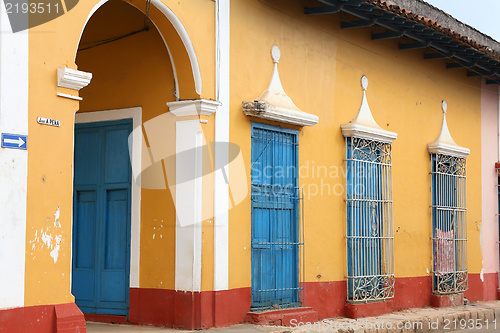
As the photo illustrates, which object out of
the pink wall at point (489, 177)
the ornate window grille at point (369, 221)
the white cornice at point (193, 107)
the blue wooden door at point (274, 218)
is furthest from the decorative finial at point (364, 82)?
the pink wall at point (489, 177)

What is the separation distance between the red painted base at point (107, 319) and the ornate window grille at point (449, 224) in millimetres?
5793

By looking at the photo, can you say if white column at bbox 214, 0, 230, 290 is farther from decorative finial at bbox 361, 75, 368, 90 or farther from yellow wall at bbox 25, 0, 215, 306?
decorative finial at bbox 361, 75, 368, 90

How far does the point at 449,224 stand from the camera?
39.5ft

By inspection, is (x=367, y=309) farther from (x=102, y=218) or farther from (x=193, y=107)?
(x=193, y=107)

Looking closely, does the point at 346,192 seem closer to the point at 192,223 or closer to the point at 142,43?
the point at 192,223

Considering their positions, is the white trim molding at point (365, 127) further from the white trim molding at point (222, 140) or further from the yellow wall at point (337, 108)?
the white trim molding at point (222, 140)

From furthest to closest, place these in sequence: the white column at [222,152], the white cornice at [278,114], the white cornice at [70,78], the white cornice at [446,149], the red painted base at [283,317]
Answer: the white cornice at [446,149] < the white cornice at [278,114] < the red painted base at [283,317] < the white column at [222,152] < the white cornice at [70,78]

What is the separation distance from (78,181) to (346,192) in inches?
147

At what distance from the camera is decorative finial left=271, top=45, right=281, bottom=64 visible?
28.6ft

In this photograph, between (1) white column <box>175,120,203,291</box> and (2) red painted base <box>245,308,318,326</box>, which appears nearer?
(1) white column <box>175,120,203,291</box>

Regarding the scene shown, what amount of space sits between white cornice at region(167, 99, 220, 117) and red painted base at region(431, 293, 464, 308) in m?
5.81

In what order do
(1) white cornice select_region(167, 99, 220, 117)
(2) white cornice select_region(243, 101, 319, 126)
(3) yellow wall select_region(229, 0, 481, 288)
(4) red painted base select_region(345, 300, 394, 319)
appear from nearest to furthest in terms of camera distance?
1. (1) white cornice select_region(167, 99, 220, 117)
2. (2) white cornice select_region(243, 101, 319, 126)
3. (3) yellow wall select_region(229, 0, 481, 288)
4. (4) red painted base select_region(345, 300, 394, 319)

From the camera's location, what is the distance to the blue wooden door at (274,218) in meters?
8.33

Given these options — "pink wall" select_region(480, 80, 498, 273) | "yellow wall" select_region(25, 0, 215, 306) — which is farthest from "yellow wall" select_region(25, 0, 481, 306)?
"pink wall" select_region(480, 80, 498, 273)
